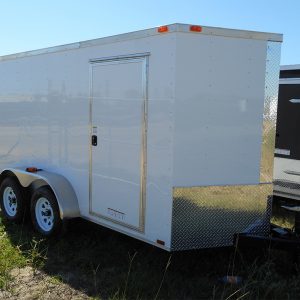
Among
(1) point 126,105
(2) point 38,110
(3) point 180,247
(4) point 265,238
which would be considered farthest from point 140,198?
(2) point 38,110

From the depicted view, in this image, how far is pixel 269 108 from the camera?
5078 mm

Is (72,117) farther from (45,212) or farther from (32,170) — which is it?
(45,212)

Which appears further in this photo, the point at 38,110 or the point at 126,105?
the point at 38,110

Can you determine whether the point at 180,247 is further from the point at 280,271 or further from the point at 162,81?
the point at 162,81

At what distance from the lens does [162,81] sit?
15.3 feet

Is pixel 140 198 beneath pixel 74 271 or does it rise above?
above

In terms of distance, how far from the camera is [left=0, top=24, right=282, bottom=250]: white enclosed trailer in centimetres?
464

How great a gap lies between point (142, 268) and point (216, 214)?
98 centimetres

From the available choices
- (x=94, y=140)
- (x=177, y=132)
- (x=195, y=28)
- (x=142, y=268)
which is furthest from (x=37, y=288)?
(x=195, y=28)

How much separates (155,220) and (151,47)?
170 centimetres

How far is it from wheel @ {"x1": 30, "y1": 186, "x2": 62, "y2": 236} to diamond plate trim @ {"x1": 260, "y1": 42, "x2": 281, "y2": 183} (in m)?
2.60

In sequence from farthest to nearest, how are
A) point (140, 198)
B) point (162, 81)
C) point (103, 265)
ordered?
point (103, 265) < point (140, 198) < point (162, 81)

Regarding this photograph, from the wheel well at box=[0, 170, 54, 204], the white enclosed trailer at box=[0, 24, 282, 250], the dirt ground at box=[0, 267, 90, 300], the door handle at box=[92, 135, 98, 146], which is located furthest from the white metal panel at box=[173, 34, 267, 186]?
the wheel well at box=[0, 170, 54, 204]

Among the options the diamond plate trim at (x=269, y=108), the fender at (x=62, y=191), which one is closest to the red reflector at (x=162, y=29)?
the diamond plate trim at (x=269, y=108)
